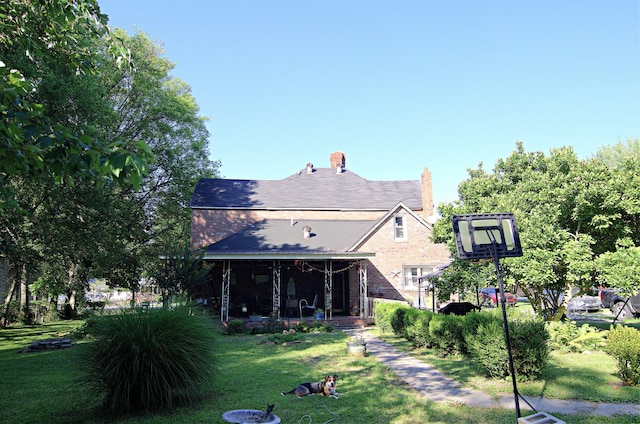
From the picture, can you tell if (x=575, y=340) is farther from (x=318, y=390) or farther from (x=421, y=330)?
(x=318, y=390)

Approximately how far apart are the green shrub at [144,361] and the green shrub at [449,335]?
657 cm

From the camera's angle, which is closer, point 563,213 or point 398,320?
point 563,213

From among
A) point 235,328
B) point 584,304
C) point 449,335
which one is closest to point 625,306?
point 584,304

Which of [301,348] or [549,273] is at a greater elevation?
[549,273]

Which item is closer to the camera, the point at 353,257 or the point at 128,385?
the point at 128,385

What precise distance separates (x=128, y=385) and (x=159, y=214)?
25700 mm

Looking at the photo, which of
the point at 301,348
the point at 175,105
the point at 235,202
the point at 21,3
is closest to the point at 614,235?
the point at 301,348

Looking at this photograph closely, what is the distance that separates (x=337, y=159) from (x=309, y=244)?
40.3ft

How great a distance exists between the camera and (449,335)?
1085 centimetres

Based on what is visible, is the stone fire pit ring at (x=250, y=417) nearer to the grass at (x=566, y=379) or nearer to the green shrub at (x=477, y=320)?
the grass at (x=566, y=379)

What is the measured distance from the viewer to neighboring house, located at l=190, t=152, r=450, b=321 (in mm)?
20516

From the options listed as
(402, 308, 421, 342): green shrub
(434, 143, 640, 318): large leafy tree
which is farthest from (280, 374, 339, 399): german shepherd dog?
(434, 143, 640, 318): large leafy tree

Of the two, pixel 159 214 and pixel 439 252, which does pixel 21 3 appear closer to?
pixel 439 252

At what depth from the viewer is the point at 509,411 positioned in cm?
630
